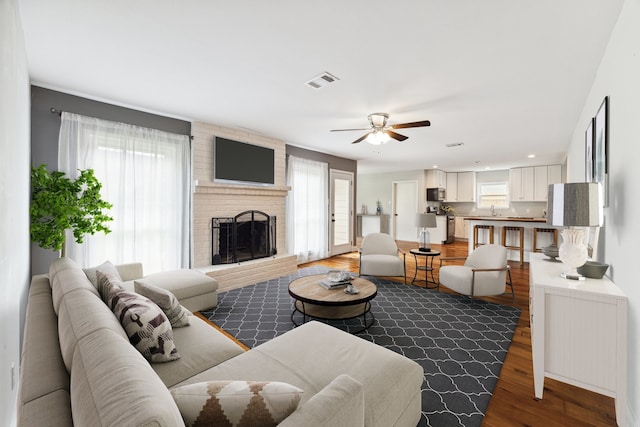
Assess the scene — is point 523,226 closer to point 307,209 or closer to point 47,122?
point 307,209

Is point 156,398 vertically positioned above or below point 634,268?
below

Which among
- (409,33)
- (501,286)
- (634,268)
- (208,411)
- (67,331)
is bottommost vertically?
(501,286)

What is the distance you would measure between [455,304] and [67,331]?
3.85 meters

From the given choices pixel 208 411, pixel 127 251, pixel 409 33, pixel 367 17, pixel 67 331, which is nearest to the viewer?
pixel 208 411

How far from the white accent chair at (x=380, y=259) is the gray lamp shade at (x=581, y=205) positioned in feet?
8.80

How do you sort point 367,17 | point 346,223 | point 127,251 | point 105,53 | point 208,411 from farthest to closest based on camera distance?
point 346,223
point 127,251
point 105,53
point 367,17
point 208,411

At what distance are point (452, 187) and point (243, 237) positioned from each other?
7765mm

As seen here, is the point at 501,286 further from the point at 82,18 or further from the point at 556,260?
the point at 82,18

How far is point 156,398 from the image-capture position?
29.0 inches

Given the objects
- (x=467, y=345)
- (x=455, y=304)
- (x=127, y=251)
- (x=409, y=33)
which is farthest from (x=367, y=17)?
(x=127, y=251)

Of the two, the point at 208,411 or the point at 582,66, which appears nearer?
the point at 208,411

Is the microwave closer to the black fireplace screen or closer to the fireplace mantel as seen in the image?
the fireplace mantel

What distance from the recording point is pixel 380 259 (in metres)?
4.55

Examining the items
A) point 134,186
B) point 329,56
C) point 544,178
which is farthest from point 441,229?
point 134,186
